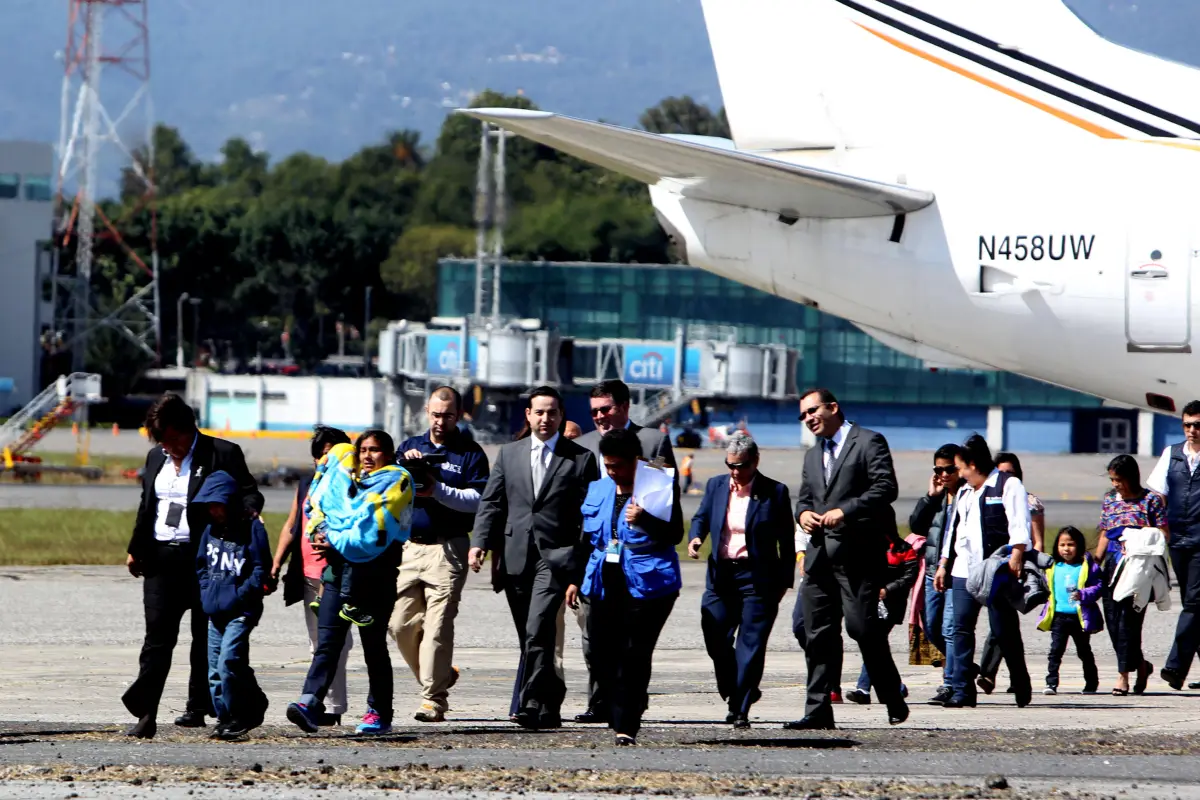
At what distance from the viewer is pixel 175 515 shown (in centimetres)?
941

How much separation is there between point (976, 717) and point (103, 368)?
79676 millimetres

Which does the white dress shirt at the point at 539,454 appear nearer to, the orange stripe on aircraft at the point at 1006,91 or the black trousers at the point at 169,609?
the black trousers at the point at 169,609

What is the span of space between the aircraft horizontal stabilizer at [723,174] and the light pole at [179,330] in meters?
90.3

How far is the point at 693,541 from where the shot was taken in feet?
32.8

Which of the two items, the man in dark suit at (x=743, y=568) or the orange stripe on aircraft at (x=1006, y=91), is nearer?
the man in dark suit at (x=743, y=568)

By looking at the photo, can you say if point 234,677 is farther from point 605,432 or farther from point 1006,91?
point 1006,91

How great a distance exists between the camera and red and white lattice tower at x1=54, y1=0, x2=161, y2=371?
83.7 m

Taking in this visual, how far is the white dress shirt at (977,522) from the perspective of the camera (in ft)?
36.1

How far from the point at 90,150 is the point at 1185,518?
266 feet

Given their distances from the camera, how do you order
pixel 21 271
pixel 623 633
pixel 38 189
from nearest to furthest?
1. pixel 623 633
2. pixel 21 271
3. pixel 38 189

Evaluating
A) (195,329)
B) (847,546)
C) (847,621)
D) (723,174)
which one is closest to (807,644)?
(847,621)

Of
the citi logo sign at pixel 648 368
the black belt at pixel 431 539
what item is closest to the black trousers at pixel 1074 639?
the black belt at pixel 431 539

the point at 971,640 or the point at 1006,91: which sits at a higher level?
the point at 1006,91

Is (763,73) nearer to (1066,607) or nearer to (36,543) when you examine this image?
(1066,607)
